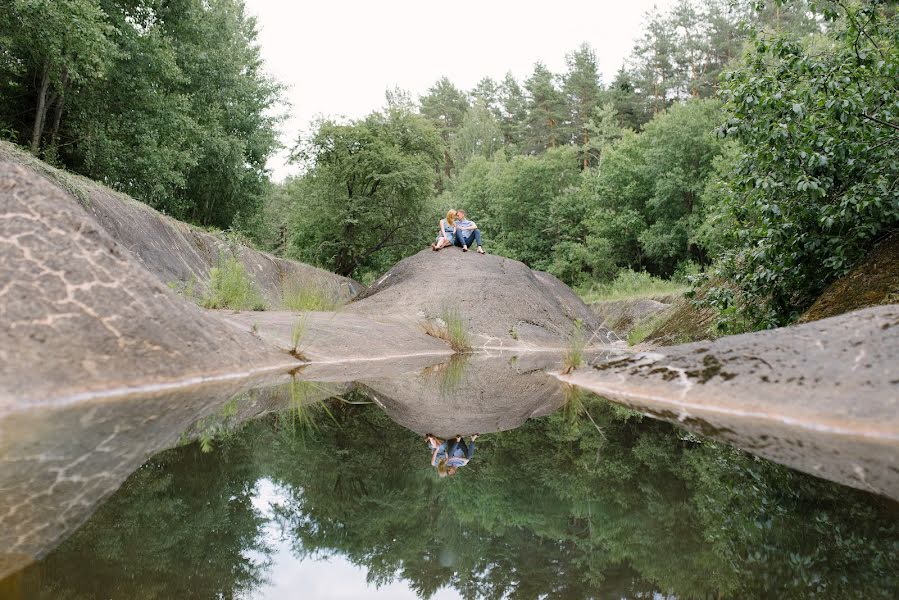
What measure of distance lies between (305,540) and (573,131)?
44.8m

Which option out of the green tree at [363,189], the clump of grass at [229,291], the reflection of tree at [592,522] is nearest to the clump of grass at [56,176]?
the clump of grass at [229,291]

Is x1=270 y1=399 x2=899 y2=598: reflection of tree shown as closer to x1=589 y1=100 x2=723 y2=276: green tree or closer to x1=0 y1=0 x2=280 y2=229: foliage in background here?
x1=0 y1=0 x2=280 y2=229: foliage in background

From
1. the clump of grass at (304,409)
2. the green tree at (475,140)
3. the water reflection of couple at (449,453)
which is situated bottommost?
the clump of grass at (304,409)

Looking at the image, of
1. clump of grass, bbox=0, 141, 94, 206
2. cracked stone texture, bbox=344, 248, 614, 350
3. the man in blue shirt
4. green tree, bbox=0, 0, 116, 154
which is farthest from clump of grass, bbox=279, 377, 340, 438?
the man in blue shirt

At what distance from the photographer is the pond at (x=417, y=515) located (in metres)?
1.69

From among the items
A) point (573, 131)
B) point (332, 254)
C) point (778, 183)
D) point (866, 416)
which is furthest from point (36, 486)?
point (573, 131)

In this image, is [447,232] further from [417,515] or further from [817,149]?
[417,515]

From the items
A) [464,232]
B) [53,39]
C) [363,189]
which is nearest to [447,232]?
[464,232]

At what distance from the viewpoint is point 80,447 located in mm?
2885

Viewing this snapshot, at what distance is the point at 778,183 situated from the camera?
6.62m

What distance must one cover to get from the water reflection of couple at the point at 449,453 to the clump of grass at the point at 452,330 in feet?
24.5

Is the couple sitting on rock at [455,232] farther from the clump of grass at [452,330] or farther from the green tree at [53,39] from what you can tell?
the green tree at [53,39]

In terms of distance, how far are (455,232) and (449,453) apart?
1400cm

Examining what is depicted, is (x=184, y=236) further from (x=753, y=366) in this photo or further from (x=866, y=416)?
(x=866, y=416)
